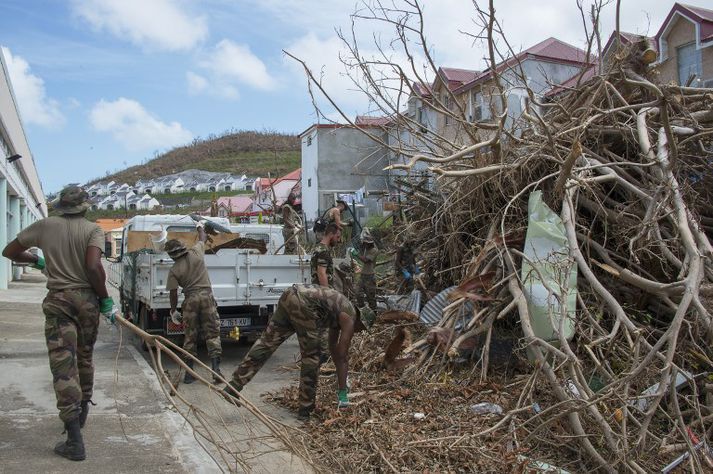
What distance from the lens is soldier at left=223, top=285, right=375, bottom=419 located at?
5727 millimetres

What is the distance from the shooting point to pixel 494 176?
298 inches

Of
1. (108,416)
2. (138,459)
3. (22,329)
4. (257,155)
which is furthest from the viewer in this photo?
(257,155)

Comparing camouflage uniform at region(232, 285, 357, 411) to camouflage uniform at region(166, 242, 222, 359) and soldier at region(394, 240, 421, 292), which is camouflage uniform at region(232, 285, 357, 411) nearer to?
camouflage uniform at region(166, 242, 222, 359)

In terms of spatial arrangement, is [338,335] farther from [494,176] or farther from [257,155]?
[257,155]

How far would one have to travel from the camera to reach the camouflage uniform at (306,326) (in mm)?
5754

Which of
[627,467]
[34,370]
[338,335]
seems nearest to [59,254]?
→ [338,335]

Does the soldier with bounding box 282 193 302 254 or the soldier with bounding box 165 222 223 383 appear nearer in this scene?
the soldier with bounding box 165 222 223 383

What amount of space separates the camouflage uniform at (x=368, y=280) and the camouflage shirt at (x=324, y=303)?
475cm

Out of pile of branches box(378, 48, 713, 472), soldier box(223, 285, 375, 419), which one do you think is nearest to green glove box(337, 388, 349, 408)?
soldier box(223, 285, 375, 419)

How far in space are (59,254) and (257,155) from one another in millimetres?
84171

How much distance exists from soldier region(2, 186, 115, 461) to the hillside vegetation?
72.7 metres

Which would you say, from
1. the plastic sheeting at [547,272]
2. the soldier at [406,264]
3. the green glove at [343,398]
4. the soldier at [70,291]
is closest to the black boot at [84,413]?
the soldier at [70,291]

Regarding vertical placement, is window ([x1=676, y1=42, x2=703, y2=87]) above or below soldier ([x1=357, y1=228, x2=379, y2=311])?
above

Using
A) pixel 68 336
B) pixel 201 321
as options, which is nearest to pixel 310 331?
pixel 68 336
